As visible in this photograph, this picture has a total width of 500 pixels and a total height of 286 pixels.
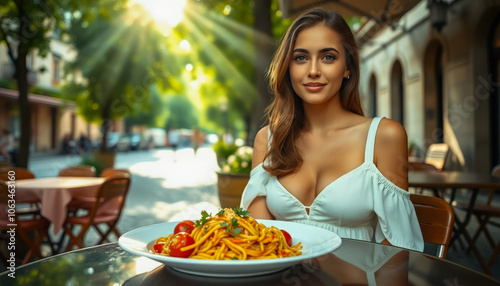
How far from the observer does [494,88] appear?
10.4 metres

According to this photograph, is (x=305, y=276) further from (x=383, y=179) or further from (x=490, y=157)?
(x=490, y=157)

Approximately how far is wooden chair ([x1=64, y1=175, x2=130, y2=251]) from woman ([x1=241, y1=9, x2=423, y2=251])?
313cm

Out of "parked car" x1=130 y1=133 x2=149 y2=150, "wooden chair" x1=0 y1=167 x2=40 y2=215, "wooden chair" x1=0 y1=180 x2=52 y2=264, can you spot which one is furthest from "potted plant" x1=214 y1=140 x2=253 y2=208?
"parked car" x1=130 y1=133 x2=149 y2=150

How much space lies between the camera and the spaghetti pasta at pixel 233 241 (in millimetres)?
1164

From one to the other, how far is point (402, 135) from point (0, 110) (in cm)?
3022

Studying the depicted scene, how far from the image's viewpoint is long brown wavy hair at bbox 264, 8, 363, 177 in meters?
2.18

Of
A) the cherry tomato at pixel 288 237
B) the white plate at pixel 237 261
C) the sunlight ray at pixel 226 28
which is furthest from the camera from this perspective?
the sunlight ray at pixel 226 28

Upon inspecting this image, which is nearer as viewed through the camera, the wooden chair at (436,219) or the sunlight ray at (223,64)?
the wooden chair at (436,219)

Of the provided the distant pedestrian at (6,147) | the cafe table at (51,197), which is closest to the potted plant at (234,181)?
the cafe table at (51,197)

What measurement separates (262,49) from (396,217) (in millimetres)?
5939

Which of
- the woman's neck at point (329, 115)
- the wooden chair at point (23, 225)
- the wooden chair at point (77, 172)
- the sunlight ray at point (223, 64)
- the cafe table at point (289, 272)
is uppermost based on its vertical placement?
the sunlight ray at point (223, 64)

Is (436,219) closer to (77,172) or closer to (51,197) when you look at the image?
(51,197)

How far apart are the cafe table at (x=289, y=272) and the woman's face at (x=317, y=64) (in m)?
0.84

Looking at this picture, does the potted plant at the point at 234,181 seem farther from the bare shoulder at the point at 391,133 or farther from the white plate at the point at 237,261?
the white plate at the point at 237,261
